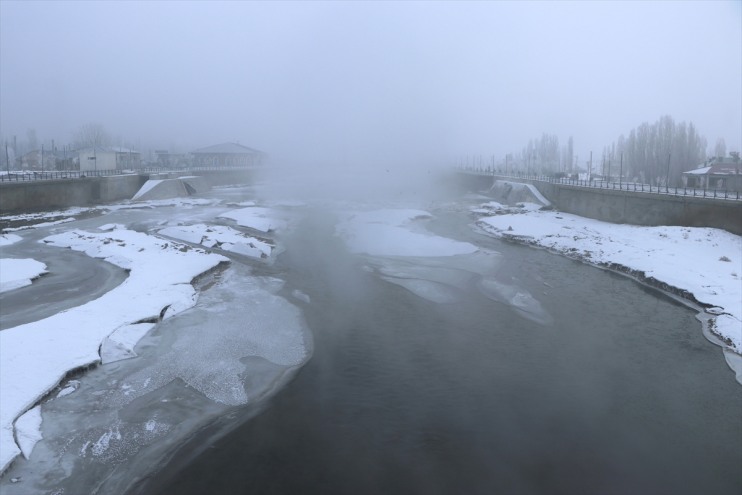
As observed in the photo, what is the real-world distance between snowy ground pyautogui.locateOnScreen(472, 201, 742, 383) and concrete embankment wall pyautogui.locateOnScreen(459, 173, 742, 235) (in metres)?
0.71

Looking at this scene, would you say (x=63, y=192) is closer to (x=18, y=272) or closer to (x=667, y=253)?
(x=18, y=272)

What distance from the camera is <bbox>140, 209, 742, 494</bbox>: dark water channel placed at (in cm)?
811

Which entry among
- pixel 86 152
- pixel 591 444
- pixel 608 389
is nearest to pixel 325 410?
pixel 591 444

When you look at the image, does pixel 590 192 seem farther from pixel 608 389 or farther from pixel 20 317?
pixel 20 317

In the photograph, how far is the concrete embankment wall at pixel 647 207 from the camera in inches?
961

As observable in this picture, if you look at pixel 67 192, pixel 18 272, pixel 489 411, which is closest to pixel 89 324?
pixel 18 272

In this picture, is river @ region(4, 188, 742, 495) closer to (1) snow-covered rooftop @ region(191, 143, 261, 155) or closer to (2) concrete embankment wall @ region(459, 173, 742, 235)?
(2) concrete embankment wall @ region(459, 173, 742, 235)

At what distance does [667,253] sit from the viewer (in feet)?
73.5

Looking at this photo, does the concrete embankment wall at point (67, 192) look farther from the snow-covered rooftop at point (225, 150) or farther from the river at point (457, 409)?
the snow-covered rooftop at point (225, 150)

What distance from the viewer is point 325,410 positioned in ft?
32.8

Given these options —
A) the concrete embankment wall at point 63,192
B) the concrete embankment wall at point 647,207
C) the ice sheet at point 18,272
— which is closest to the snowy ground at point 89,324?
the ice sheet at point 18,272

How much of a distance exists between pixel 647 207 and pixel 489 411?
75.9ft

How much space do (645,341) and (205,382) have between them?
33.1ft

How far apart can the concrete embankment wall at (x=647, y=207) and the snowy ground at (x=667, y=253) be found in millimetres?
710
